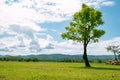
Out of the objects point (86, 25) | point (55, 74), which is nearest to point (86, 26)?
point (86, 25)

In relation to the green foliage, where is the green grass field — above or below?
below

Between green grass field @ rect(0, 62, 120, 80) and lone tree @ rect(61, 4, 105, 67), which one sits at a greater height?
lone tree @ rect(61, 4, 105, 67)

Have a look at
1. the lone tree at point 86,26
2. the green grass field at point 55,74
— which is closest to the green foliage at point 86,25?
the lone tree at point 86,26

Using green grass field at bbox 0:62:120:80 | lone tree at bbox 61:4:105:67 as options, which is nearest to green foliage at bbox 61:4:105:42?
lone tree at bbox 61:4:105:67

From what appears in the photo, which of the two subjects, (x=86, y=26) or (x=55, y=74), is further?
(x=86, y=26)

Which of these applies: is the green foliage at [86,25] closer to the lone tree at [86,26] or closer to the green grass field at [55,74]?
the lone tree at [86,26]

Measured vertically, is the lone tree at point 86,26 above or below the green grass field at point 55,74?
above

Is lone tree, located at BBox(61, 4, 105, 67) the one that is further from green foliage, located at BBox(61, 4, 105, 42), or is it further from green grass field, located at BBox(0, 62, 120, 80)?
green grass field, located at BBox(0, 62, 120, 80)

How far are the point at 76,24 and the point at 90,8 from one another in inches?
230

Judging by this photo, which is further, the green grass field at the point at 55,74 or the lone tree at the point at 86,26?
the lone tree at the point at 86,26

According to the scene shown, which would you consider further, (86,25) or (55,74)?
(86,25)

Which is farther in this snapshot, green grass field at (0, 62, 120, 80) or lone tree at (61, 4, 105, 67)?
lone tree at (61, 4, 105, 67)

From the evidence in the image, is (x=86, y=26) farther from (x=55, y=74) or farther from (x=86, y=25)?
(x=55, y=74)

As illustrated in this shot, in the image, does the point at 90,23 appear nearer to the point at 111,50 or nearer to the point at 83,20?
the point at 83,20
